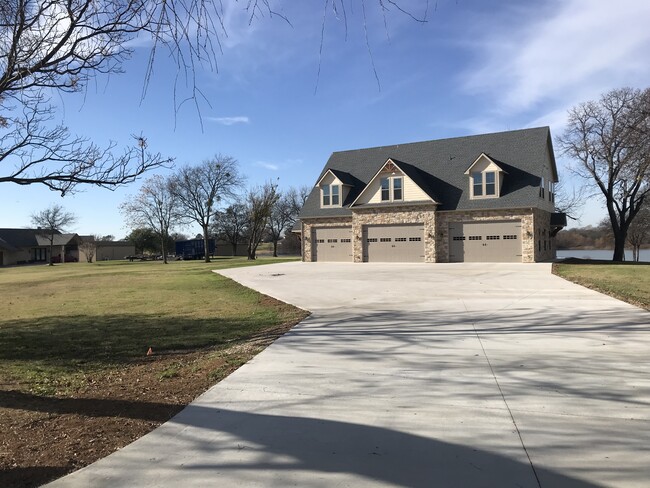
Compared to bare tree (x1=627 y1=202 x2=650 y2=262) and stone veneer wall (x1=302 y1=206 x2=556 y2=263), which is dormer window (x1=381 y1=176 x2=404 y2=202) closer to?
stone veneer wall (x1=302 y1=206 x2=556 y2=263)

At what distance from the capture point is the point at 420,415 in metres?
4.38

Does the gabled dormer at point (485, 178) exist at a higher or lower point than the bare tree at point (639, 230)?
higher

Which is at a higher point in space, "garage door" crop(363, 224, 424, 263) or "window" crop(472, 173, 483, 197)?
"window" crop(472, 173, 483, 197)

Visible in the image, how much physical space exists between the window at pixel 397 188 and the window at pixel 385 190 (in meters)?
0.50

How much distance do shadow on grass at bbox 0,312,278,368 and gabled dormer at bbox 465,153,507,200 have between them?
22422 mm

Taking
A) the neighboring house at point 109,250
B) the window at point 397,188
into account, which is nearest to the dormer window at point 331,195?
the window at point 397,188

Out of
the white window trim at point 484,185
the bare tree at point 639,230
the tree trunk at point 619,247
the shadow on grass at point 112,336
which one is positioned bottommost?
the shadow on grass at point 112,336

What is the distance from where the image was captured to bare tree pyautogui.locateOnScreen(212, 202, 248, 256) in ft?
259

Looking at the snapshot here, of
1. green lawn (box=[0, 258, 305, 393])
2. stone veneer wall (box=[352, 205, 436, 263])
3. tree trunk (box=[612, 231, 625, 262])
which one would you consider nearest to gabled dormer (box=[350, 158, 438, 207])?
stone veneer wall (box=[352, 205, 436, 263])

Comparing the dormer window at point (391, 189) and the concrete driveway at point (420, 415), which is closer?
the concrete driveway at point (420, 415)

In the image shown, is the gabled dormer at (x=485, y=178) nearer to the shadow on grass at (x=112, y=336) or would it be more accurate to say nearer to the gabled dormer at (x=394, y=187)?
the gabled dormer at (x=394, y=187)

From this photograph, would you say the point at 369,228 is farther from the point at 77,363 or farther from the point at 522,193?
the point at 77,363

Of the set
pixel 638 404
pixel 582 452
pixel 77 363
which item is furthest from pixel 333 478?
pixel 77 363

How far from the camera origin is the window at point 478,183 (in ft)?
98.4
